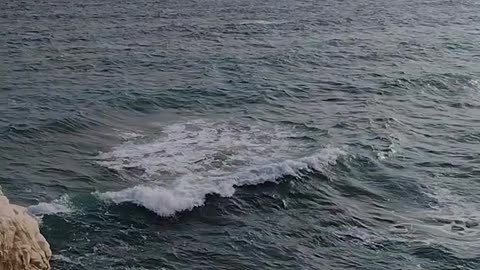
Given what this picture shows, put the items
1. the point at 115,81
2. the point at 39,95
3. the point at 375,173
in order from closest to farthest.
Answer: the point at 375,173, the point at 39,95, the point at 115,81

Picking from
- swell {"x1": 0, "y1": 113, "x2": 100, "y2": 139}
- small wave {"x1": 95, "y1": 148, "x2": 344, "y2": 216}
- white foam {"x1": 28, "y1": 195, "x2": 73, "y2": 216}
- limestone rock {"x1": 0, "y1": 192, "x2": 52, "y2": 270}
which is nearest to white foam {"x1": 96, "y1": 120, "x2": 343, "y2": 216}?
small wave {"x1": 95, "y1": 148, "x2": 344, "y2": 216}

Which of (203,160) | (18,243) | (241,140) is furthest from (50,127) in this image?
(18,243)

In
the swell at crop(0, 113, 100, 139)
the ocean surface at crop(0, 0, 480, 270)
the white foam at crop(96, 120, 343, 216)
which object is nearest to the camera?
the ocean surface at crop(0, 0, 480, 270)

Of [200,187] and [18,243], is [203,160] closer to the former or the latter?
[200,187]

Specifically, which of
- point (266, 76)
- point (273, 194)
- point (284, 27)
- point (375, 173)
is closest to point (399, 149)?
point (375, 173)

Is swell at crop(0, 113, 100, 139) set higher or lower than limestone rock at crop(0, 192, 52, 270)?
lower

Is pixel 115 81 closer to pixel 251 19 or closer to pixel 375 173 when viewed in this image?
pixel 375 173

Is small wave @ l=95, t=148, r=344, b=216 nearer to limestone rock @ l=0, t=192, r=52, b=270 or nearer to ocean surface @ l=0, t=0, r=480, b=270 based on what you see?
ocean surface @ l=0, t=0, r=480, b=270

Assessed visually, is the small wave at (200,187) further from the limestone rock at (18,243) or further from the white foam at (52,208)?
the limestone rock at (18,243)
